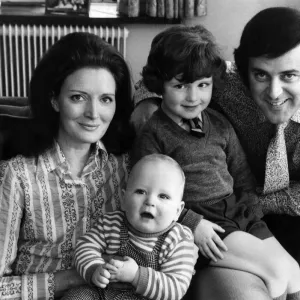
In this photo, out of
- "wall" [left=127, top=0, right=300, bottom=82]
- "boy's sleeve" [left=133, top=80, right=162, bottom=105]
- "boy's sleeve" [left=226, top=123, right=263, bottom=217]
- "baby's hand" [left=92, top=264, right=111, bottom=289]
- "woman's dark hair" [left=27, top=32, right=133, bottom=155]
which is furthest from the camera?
"wall" [left=127, top=0, right=300, bottom=82]

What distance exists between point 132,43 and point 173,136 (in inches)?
109

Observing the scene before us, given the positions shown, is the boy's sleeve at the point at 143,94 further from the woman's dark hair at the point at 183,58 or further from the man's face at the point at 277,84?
the man's face at the point at 277,84

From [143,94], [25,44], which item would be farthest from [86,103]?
[25,44]

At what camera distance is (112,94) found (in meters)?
1.56

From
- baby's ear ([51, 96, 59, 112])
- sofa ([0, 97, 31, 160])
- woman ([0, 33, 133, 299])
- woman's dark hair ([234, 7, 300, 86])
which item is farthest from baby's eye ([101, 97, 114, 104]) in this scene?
woman's dark hair ([234, 7, 300, 86])

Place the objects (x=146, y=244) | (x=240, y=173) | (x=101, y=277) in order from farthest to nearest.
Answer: (x=240, y=173) < (x=146, y=244) < (x=101, y=277)

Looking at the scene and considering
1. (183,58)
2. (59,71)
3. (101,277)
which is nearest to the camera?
(101,277)

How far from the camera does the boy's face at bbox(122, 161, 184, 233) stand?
1395mm

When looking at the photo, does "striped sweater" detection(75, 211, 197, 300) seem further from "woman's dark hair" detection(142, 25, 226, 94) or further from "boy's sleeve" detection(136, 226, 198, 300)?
"woman's dark hair" detection(142, 25, 226, 94)

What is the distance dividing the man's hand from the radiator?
2294 millimetres

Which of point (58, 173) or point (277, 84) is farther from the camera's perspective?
point (277, 84)

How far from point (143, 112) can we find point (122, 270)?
725 millimetres

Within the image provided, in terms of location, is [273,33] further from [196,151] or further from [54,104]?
[54,104]

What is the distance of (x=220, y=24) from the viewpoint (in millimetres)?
4309
